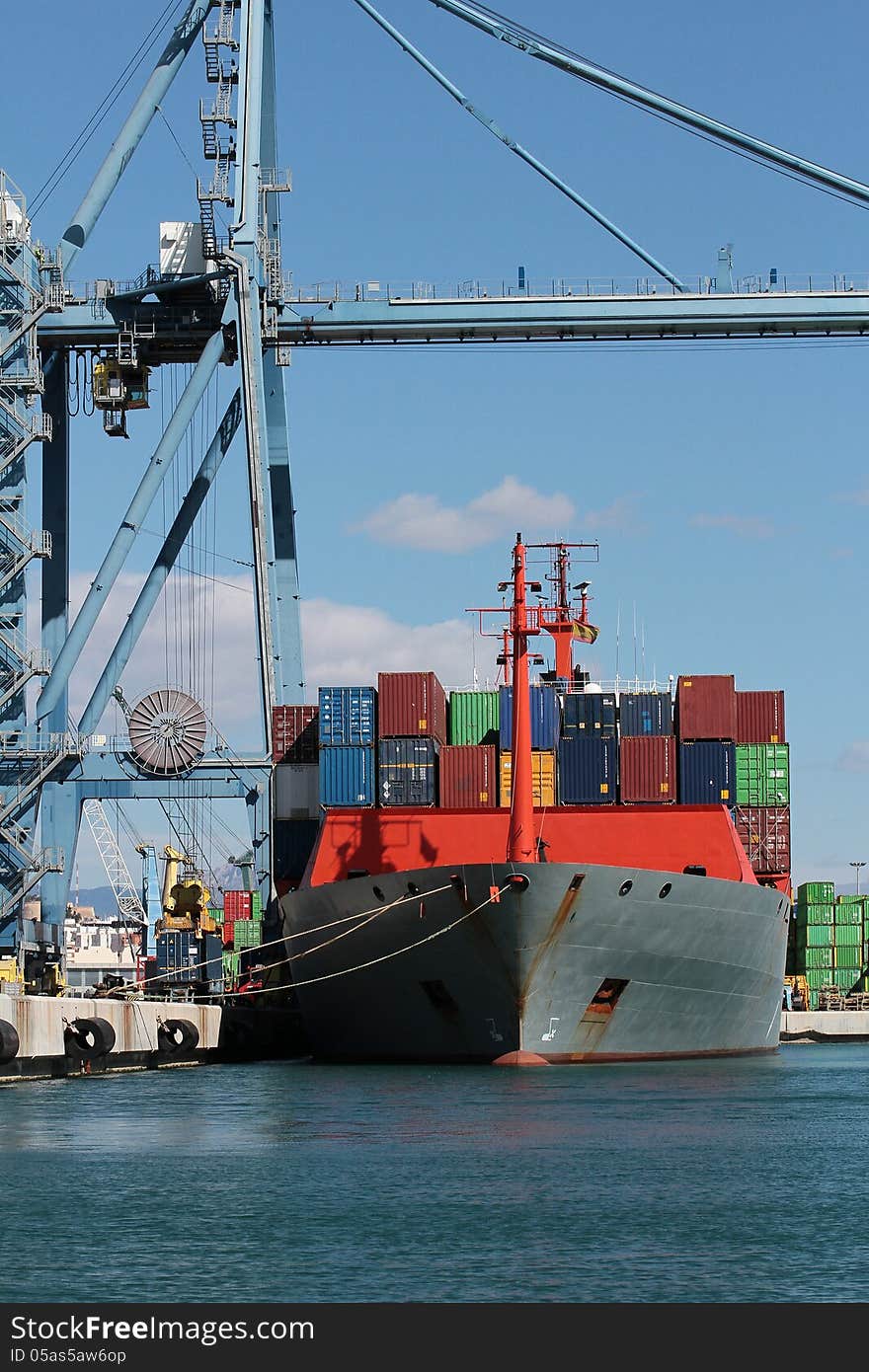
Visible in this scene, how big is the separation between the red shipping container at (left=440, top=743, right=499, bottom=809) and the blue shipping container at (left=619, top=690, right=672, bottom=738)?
11.5 feet

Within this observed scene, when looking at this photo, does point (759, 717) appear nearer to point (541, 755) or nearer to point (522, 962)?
point (541, 755)

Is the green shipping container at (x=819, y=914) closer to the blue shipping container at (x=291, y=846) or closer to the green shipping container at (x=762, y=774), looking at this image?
the green shipping container at (x=762, y=774)

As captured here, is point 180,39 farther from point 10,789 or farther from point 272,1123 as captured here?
point 272,1123

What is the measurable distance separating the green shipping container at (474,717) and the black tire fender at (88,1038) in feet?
36.0

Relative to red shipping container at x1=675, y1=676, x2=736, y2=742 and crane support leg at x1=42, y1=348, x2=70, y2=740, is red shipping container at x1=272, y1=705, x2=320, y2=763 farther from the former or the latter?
crane support leg at x1=42, y1=348, x2=70, y2=740

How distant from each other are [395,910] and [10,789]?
26.9m

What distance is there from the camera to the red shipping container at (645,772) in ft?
142

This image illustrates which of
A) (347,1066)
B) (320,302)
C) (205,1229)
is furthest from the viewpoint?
(320,302)

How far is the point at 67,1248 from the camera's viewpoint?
17.1m

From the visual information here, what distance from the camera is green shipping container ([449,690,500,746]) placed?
44875mm

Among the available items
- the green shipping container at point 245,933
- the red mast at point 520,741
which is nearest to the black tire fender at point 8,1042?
the red mast at point 520,741

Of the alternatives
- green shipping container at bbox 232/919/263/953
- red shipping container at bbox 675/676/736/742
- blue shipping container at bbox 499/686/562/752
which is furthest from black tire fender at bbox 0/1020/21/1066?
green shipping container at bbox 232/919/263/953

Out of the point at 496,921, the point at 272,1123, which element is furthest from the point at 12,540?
the point at 272,1123

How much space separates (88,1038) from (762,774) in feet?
60.3
